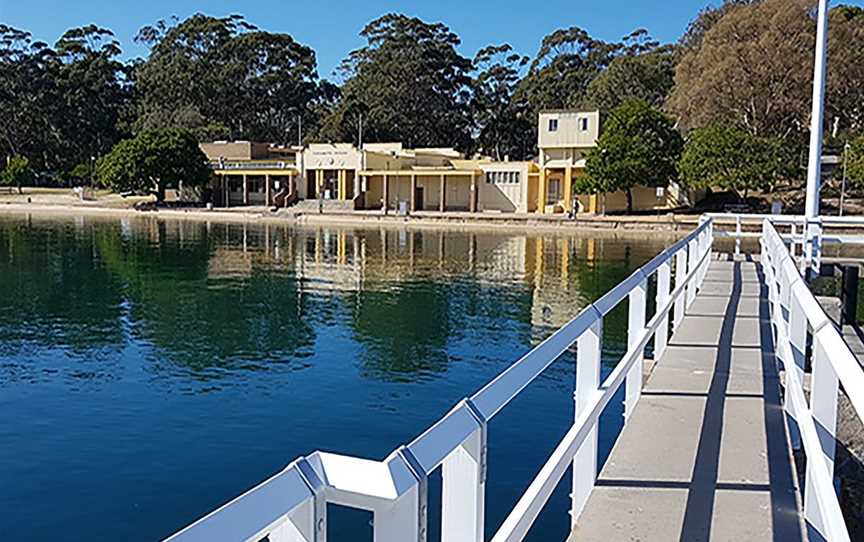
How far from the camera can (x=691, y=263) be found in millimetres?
10812

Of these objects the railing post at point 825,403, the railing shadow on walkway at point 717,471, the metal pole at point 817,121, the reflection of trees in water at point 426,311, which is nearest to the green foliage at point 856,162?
the reflection of trees in water at point 426,311

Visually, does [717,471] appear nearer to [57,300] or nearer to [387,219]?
[57,300]

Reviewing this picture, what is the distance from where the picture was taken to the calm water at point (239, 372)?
29.0 ft

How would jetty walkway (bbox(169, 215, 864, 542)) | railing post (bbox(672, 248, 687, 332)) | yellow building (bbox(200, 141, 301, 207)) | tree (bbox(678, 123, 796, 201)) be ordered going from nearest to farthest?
1. jetty walkway (bbox(169, 215, 864, 542))
2. railing post (bbox(672, 248, 687, 332))
3. tree (bbox(678, 123, 796, 201))
4. yellow building (bbox(200, 141, 301, 207))

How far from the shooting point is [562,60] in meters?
90.7

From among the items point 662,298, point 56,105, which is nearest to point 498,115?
point 56,105

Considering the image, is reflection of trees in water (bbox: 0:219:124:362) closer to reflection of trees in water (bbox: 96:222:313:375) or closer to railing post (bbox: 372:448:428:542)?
reflection of trees in water (bbox: 96:222:313:375)

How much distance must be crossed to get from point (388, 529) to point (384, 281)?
24.2m

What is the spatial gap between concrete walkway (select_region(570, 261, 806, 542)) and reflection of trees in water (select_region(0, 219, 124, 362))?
11934mm

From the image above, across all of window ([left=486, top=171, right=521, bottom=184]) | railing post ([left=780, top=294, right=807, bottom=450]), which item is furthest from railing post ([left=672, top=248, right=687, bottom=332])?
window ([left=486, top=171, right=521, bottom=184])

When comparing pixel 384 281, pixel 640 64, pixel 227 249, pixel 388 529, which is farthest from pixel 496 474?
pixel 640 64

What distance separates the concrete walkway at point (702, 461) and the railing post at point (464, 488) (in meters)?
1.55

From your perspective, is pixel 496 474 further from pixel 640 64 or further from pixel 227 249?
pixel 640 64

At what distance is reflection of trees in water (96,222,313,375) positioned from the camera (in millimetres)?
15734
